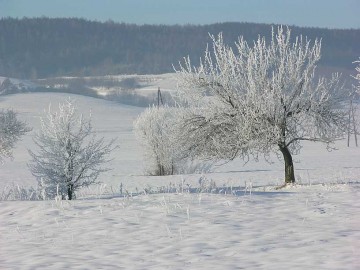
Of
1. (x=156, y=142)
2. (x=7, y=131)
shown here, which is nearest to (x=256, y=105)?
(x=7, y=131)

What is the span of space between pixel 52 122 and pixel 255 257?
20.1 meters

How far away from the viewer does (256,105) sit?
24797 mm

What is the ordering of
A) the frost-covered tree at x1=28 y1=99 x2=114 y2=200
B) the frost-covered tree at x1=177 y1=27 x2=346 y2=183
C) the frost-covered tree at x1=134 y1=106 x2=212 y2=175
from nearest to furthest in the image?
the frost-covered tree at x1=177 y1=27 x2=346 y2=183
the frost-covered tree at x1=28 y1=99 x2=114 y2=200
the frost-covered tree at x1=134 y1=106 x2=212 y2=175

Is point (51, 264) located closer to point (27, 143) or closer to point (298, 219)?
point (298, 219)

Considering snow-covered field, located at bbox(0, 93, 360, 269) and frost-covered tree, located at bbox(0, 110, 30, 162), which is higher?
frost-covered tree, located at bbox(0, 110, 30, 162)

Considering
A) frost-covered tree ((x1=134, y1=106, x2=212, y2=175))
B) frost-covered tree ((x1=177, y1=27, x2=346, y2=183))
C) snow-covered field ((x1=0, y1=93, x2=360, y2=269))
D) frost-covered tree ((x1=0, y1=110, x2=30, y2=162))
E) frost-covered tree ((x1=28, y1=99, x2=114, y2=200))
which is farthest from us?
frost-covered tree ((x1=134, y1=106, x2=212, y2=175))

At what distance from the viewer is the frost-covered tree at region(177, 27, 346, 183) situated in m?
25.0

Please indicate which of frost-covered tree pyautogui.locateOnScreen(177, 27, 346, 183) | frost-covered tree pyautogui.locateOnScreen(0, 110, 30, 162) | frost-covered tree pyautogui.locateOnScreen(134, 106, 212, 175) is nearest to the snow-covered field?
frost-covered tree pyautogui.locateOnScreen(177, 27, 346, 183)

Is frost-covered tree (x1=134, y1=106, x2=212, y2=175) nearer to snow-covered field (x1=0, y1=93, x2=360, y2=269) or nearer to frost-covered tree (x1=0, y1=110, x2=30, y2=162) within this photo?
frost-covered tree (x1=0, y1=110, x2=30, y2=162)

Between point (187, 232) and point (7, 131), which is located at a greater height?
point (7, 131)

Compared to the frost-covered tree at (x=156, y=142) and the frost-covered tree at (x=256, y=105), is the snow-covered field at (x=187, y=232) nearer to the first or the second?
the frost-covered tree at (x=256, y=105)

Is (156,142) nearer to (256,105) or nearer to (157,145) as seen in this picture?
(157,145)

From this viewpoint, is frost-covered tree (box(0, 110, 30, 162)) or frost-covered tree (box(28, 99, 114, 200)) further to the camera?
frost-covered tree (box(0, 110, 30, 162))

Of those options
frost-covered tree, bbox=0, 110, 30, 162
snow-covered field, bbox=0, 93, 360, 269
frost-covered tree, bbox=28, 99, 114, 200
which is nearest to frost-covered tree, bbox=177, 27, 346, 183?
frost-covered tree, bbox=28, 99, 114, 200
